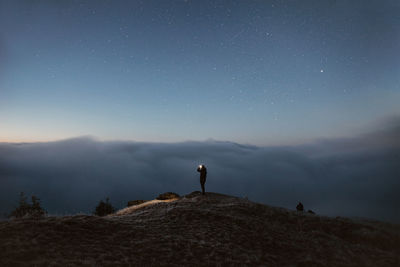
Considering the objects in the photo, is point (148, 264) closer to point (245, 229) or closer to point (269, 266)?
point (269, 266)

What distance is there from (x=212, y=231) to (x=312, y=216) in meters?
11.7

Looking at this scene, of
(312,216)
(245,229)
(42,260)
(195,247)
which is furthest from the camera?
(312,216)

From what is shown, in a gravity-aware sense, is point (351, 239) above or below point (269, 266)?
below

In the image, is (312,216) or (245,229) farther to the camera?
(312,216)

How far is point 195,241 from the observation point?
13.4 meters

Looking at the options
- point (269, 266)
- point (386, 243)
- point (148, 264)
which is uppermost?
point (148, 264)

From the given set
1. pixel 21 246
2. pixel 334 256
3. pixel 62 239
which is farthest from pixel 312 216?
pixel 21 246

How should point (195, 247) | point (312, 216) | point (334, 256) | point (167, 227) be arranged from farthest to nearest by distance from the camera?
point (312, 216) → point (167, 227) → point (334, 256) → point (195, 247)

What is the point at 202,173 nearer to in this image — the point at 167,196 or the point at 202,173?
the point at 202,173

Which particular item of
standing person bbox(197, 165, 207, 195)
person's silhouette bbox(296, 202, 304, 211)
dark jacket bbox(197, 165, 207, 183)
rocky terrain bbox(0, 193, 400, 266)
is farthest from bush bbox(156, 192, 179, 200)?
person's silhouette bbox(296, 202, 304, 211)

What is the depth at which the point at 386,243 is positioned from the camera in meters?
18.3

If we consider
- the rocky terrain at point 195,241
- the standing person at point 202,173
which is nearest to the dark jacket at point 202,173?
the standing person at point 202,173

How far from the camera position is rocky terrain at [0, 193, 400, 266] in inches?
418

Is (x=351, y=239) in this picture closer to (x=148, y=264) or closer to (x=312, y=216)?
(x=312, y=216)
